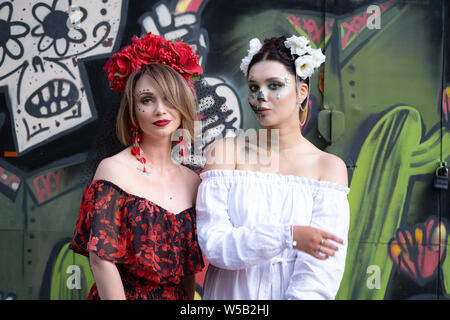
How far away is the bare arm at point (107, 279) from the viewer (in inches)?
85.4

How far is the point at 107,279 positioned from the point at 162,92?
35.3 inches

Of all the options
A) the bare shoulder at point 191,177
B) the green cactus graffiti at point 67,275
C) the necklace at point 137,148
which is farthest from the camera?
the green cactus graffiti at point 67,275

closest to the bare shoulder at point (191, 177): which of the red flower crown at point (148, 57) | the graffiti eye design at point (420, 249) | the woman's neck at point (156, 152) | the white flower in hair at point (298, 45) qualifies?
the woman's neck at point (156, 152)

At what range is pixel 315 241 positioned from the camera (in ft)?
6.66

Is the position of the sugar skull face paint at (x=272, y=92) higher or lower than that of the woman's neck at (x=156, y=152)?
higher

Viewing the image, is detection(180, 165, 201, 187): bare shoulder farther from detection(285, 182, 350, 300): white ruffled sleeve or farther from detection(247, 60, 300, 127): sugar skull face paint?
detection(285, 182, 350, 300): white ruffled sleeve

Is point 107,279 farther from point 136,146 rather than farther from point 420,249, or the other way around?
point 420,249

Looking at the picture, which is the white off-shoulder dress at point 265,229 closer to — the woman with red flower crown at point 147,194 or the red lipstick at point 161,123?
the woman with red flower crown at point 147,194

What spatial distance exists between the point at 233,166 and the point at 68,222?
1.74 m

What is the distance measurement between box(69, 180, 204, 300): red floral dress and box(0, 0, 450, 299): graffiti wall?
4.38ft

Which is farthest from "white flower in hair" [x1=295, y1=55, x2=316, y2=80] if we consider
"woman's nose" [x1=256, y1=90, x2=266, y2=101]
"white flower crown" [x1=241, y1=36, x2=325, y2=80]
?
"woman's nose" [x1=256, y1=90, x2=266, y2=101]

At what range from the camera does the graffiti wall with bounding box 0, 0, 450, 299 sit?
353 centimetres

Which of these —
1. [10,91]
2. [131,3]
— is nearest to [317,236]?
[131,3]
